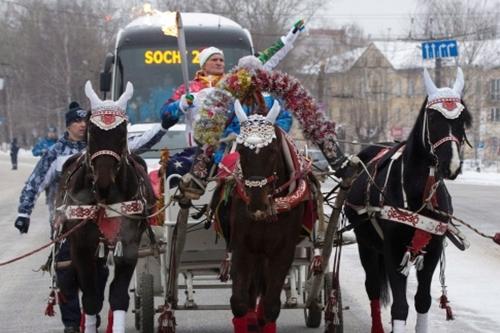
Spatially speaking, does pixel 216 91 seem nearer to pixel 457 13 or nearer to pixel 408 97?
pixel 457 13

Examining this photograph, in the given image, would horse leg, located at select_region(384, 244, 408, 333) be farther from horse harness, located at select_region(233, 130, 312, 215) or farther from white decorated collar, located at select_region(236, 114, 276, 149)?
white decorated collar, located at select_region(236, 114, 276, 149)

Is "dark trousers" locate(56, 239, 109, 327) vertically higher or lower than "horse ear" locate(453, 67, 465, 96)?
lower

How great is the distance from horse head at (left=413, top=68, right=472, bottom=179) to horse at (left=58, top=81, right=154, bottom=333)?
2247mm

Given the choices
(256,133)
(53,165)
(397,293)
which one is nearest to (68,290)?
(53,165)

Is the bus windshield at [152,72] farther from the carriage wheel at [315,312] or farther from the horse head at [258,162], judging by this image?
the horse head at [258,162]

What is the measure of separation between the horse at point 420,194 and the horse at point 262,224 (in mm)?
776

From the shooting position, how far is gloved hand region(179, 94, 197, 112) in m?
9.58

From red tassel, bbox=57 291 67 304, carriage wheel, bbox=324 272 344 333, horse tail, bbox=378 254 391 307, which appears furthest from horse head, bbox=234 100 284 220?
horse tail, bbox=378 254 391 307

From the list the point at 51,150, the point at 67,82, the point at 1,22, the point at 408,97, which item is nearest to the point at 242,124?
the point at 51,150

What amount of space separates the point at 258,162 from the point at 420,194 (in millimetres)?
1538

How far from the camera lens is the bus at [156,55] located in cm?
2042

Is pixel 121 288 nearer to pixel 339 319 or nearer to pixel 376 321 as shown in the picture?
pixel 339 319

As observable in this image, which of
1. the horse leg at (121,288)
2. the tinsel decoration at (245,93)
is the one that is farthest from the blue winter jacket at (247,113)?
the horse leg at (121,288)

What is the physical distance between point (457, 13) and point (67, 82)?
24.5 meters
